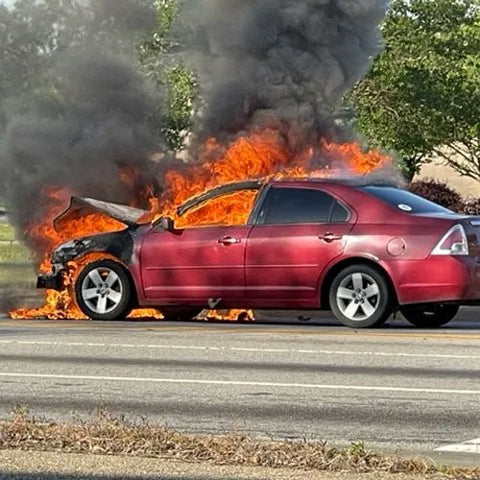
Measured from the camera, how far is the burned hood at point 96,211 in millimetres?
17656

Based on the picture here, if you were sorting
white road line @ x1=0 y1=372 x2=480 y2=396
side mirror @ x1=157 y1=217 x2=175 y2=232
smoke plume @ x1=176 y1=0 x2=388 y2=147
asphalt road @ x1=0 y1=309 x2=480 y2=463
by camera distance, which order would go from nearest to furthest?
1. asphalt road @ x1=0 y1=309 x2=480 y2=463
2. white road line @ x1=0 y1=372 x2=480 y2=396
3. side mirror @ x1=157 y1=217 x2=175 y2=232
4. smoke plume @ x1=176 y1=0 x2=388 y2=147

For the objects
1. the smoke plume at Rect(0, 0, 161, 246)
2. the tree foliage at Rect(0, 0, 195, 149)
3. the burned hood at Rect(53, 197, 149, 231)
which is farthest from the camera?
the tree foliage at Rect(0, 0, 195, 149)

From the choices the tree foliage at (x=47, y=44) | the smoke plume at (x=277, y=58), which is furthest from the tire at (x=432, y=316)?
the tree foliage at (x=47, y=44)

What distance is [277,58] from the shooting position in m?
22.1

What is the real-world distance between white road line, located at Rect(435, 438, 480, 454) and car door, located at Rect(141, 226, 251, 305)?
24.0 ft

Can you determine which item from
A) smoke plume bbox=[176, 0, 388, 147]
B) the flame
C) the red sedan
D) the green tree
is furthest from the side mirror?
the green tree

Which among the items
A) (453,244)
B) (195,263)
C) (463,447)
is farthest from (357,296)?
(463,447)

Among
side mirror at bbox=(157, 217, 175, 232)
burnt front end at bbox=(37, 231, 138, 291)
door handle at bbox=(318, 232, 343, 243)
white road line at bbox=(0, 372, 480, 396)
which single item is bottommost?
white road line at bbox=(0, 372, 480, 396)

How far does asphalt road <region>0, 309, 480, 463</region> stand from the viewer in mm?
9750

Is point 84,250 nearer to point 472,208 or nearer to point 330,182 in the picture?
point 330,182

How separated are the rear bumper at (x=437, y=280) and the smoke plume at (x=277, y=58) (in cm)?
578

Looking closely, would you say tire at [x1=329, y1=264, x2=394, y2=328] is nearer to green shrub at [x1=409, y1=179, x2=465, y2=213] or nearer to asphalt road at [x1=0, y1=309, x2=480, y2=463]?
asphalt road at [x1=0, y1=309, x2=480, y2=463]

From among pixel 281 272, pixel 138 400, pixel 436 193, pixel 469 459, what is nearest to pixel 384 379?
pixel 138 400

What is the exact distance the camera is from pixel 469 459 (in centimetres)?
851
